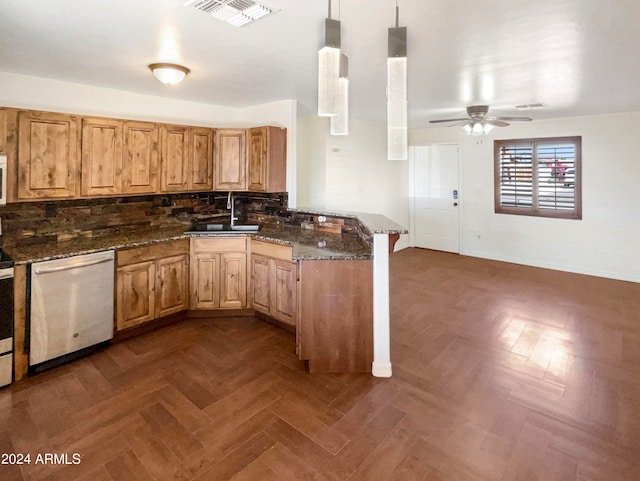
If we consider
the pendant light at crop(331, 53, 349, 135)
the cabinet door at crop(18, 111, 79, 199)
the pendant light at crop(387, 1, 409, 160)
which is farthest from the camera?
the cabinet door at crop(18, 111, 79, 199)

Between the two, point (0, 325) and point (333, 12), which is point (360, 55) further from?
point (0, 325)

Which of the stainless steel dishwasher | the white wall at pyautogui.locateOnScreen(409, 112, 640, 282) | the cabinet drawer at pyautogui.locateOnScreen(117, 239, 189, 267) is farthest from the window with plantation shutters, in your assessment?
the stainless steel dishwasher

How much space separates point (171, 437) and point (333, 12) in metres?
2.66

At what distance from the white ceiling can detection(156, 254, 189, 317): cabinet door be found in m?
1.82

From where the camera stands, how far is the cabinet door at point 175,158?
3862mm

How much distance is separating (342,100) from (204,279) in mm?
2923

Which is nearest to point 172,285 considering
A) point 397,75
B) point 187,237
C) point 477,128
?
point 187,237

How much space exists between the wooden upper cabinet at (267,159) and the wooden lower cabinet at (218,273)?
0.79m

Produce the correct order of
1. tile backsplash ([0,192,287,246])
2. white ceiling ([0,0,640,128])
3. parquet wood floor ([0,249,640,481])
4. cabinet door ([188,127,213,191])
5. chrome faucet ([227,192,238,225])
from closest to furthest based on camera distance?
parquet wood floor ([0,249,640,481]) < white ceiling ([0,0,640,128]) < tile backsplash ([0,192,287,246]) < cabinet door ([188,127,213,191]) < chrome faucet ([227,192,238,225])

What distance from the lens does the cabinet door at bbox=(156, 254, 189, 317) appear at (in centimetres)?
359

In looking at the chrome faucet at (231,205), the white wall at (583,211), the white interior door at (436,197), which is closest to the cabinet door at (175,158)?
the chrome faucet at (231,205)

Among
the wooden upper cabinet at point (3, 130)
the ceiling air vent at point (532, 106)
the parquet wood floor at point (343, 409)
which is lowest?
the parquet wood floor at point (343, 409)

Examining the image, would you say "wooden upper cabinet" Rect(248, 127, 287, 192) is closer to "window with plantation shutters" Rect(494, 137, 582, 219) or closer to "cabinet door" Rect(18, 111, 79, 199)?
"cabinet door" Rect(18, 111, 79, 199)

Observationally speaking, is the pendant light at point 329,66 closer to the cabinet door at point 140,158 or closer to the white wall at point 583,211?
the cabinet door at point 140,158
